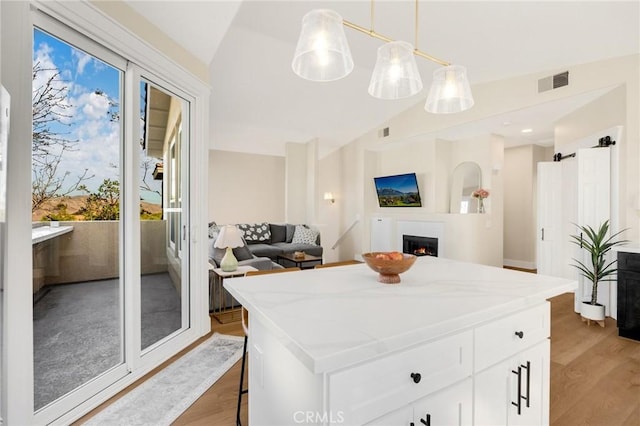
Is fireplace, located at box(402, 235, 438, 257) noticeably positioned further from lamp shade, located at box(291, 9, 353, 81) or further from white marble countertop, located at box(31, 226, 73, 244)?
→ white marble countertop, located at box(31, 226, 73, 244)

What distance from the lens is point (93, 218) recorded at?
78.1 inches

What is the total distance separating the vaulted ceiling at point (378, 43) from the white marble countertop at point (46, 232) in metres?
1.54

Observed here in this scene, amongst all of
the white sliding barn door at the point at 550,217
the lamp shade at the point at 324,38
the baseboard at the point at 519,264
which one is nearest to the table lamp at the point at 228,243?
the lamp shade at the point at 324,38

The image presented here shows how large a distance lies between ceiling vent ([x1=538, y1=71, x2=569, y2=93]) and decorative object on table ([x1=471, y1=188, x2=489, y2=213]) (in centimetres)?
182

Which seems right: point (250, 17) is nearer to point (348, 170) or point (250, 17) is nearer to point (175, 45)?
point (175, 45)

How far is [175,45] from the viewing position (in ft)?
8.31

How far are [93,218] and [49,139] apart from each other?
53 centimetres

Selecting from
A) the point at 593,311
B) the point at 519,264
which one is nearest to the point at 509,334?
the point at 593,311

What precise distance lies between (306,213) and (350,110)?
259 cm

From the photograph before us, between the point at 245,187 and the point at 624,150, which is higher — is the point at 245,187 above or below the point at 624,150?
below

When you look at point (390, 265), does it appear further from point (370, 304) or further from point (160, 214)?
point (160, 214)

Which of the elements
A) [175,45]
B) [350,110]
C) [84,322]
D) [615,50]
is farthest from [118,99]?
[615,50]

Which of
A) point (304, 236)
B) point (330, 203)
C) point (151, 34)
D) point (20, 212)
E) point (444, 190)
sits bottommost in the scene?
point (304, 236)

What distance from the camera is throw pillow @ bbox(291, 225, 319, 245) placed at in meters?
6.45
